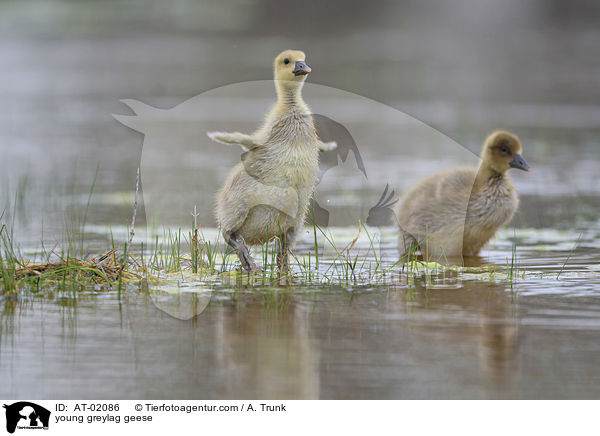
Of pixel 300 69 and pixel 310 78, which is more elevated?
pixel 310 78

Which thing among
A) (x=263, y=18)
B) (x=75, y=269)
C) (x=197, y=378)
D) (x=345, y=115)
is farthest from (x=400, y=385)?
(x=263, y=18)

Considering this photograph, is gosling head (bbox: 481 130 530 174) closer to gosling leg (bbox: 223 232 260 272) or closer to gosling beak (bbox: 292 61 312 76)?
gosling beak (bbox: 292 61 312 76)

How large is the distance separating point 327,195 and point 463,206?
70.6 inches

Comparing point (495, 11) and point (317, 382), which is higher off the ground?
point (495, 11)

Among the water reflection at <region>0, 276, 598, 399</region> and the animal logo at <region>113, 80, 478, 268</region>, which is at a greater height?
the animal logo at <region>113, 80, 478, 268</region>

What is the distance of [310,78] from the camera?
47.3 feet

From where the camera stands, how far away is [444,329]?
4.48m

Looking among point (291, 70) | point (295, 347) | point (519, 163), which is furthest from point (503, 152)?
point (295, 347)

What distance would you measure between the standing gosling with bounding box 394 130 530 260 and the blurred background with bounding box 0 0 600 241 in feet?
3.05

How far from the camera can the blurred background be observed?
9336 mm

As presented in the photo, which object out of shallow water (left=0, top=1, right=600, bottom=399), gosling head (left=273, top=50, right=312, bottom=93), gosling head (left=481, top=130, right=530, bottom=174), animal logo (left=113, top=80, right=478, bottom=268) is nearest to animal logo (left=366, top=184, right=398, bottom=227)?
animal logo (left=113, top=80, right=478, bottom=268)

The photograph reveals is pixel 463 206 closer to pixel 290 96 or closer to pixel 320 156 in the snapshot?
pixel 320 156
